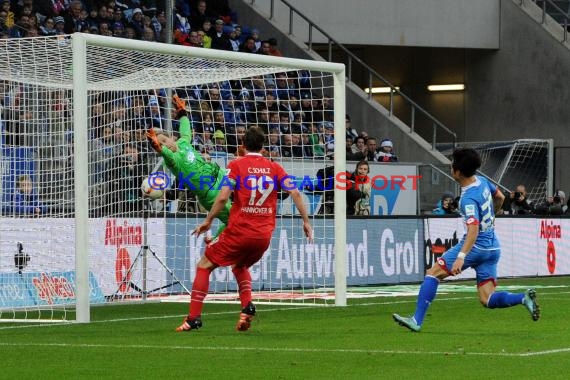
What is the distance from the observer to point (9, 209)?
57.3 ft

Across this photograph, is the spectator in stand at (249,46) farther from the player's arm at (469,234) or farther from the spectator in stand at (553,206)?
the player's arm at (469,234)

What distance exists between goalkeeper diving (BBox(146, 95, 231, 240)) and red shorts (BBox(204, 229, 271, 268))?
2.64m

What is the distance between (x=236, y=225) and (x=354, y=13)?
22.8 metres

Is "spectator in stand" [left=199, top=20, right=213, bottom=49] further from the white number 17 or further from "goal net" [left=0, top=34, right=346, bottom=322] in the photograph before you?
the white number 17

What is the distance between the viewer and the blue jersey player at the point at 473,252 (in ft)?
43.2

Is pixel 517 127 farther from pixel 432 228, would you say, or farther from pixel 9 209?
pixel 9 209

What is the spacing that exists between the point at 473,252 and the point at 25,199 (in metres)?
6.92

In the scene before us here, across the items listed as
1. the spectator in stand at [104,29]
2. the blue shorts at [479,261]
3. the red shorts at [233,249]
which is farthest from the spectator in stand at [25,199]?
the spectator in stand at [104,29]

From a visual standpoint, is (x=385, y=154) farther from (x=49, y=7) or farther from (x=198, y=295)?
(x=198, y=295)

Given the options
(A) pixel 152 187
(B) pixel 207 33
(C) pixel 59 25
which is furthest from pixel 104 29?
(A) pixel 152 187

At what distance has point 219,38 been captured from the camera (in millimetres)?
30250

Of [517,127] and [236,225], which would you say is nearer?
[236,225]

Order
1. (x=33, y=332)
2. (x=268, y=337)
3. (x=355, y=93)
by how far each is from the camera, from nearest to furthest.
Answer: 1. (x=268, y=337)
2. (x=33, y=332)
3. (x=355, y=93)

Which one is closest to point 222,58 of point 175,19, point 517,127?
point 175,19
